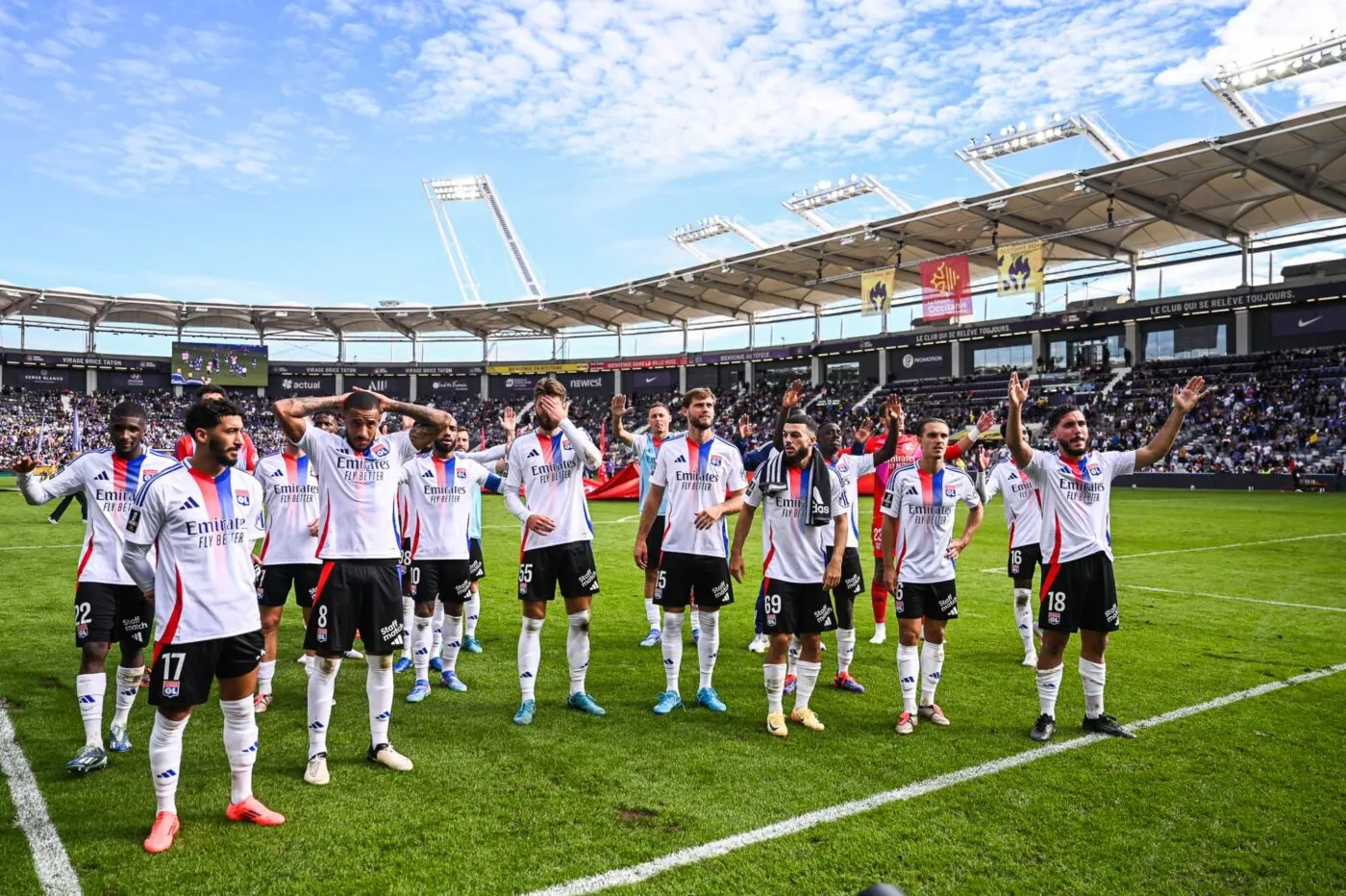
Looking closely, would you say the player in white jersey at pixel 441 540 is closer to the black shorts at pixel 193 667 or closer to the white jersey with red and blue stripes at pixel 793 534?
the white jersey with red and blue stripes at pixel 793 534

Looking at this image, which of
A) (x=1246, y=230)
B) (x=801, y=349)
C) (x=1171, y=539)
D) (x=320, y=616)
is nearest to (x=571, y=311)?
(x=801, y=349)

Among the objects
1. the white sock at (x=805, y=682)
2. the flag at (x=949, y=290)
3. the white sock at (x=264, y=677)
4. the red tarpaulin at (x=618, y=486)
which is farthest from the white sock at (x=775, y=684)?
the flag at (x=949, y=290)

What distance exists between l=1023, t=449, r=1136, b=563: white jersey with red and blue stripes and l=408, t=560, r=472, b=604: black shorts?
4.55m

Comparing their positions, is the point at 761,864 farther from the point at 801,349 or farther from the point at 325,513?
the point at 801,349

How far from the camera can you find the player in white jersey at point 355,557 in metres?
4.96

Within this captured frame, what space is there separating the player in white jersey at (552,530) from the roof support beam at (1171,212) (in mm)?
32375

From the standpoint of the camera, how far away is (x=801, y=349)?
180 ft

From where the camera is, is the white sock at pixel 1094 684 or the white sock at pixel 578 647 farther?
the white sock at pixel 578 647

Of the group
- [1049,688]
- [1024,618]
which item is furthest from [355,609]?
[1024,618]

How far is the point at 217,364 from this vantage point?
59.3 m

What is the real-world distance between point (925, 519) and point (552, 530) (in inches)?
108

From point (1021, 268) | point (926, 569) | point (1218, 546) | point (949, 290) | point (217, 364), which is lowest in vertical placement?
point (1218, 546)

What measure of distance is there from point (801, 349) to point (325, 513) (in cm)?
5138

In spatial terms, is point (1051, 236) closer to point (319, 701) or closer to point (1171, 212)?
point (1171, 212)
